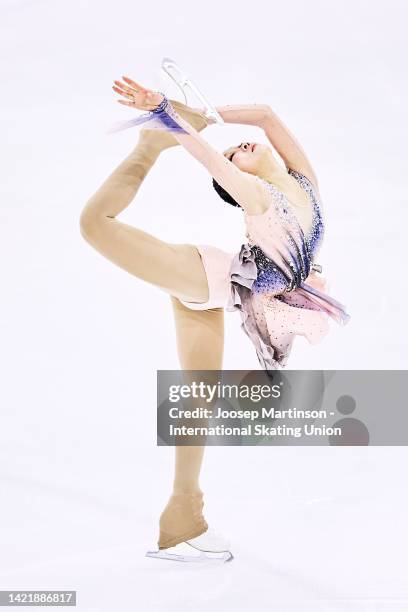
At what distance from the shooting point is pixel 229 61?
330cm

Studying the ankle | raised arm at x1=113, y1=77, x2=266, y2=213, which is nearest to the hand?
raised arm at x1=113, y1=77, x2=266, y2=213

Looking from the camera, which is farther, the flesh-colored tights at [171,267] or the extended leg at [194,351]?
the extended leg at [194,351]

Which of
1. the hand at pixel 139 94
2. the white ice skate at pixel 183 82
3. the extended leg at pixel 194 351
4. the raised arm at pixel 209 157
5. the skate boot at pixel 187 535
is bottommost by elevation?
the skate boot at pixel 187 535

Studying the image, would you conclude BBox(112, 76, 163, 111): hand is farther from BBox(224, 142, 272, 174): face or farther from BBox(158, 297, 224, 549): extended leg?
BBox(158, 297, 224, 549): extended leg

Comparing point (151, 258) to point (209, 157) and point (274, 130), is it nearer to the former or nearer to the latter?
point (209, 157)

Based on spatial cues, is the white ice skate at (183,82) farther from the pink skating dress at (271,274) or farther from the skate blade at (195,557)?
the skate blade at (195,557)

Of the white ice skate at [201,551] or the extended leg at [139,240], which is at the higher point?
the extended leg at [139,240]

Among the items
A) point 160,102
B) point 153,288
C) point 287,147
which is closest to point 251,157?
point 287,147

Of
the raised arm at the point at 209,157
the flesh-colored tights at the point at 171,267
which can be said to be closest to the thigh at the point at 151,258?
the flesh-colored tights at the point at 171,267

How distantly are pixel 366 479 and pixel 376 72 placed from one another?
1749 millimetres

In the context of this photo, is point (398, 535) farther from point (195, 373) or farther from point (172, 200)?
point (172, 200)

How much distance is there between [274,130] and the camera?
2516 millimetres

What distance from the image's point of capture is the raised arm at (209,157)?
85.0 inches

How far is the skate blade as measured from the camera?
2.40 metres
